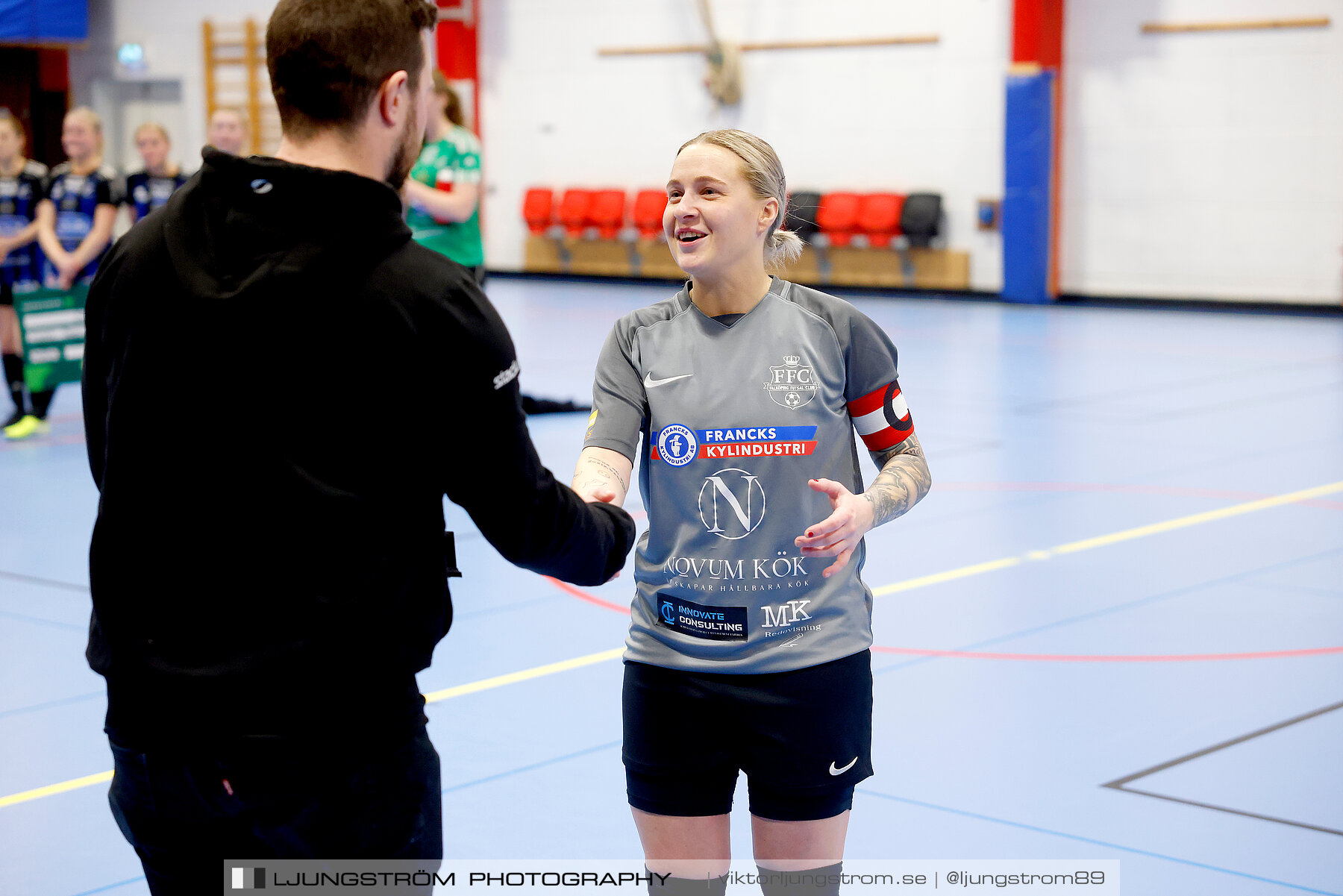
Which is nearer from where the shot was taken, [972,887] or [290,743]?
[290,743]

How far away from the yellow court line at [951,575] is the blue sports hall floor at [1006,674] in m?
0.02

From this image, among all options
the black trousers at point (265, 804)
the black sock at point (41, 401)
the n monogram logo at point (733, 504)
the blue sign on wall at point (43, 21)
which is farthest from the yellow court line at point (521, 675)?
the blue sign on wall at point (43, 21)

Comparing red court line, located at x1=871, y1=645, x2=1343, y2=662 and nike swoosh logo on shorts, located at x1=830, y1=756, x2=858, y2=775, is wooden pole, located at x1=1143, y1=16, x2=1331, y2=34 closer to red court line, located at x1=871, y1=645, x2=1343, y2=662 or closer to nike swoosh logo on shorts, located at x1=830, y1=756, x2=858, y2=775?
red court line, located at x1=871, y1=645, x2=1343, y2=662

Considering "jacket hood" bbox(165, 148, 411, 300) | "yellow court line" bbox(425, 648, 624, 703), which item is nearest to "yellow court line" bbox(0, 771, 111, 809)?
"yellow court line" bbox(425, 648, 624, 703)

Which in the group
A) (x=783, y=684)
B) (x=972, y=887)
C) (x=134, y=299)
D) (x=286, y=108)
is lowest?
(x=972, y=887)

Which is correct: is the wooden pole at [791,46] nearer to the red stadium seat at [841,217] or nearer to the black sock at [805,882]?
the red stadium seat at [841,217]

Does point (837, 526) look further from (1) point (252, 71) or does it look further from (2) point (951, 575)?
(1) point (252, 71)

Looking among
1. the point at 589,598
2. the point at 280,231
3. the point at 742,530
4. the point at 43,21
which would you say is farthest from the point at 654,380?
the point at 43,21

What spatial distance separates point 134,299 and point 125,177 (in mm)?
8652

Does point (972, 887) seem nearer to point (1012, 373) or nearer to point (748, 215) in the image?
point (748, 215)

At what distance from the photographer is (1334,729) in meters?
4.21

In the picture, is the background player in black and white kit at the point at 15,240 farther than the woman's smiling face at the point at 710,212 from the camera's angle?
Yes

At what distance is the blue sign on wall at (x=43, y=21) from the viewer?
22.1 metres

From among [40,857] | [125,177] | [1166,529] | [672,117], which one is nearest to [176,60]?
[672,117]
